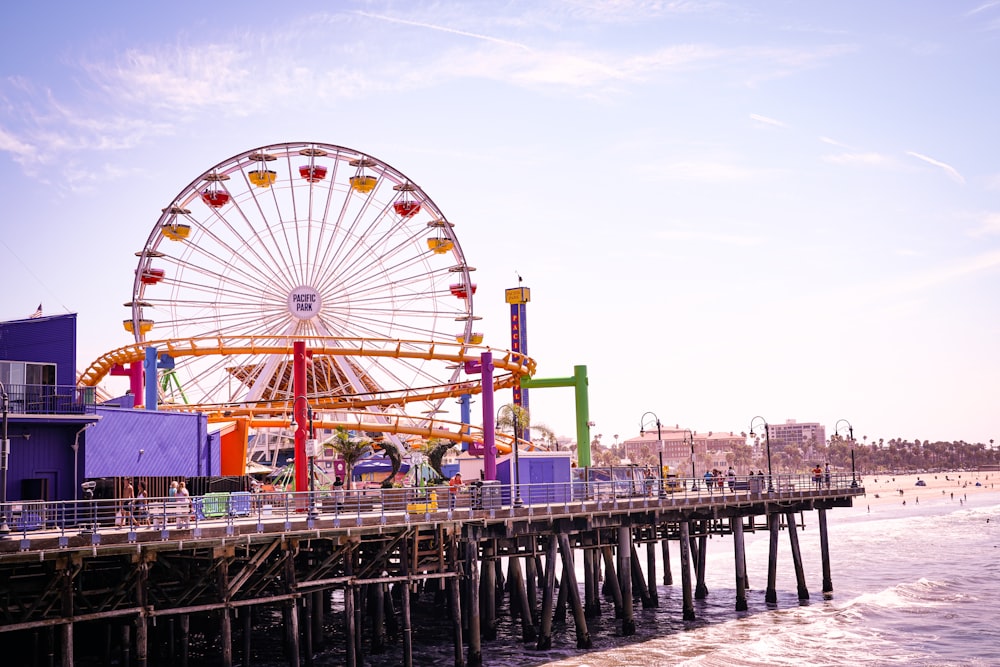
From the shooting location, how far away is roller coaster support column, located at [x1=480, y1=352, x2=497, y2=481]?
4269 cm

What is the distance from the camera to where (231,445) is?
44156 mm

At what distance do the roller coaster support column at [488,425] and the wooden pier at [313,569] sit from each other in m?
3.19

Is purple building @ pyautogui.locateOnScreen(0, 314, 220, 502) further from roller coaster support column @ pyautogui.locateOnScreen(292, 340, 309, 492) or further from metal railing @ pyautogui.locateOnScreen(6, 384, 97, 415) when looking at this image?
roller coaster support column @ pyautogui.locateOnScreen(292, 340, 309, 492)

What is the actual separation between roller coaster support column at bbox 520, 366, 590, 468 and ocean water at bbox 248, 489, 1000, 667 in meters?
9.14

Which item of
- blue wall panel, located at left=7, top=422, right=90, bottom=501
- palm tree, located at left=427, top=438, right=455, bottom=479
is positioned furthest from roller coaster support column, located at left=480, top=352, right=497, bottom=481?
blue wall panel, located at left=7, top=422, right=90, bottom=501

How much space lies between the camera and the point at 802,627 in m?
42.5

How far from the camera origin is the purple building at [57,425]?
106 ft

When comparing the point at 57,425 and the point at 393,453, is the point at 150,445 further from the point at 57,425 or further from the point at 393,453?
the point at 393,453

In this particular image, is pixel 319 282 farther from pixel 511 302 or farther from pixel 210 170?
pixel 511 302

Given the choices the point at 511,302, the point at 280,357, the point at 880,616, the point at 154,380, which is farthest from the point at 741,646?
the point at 511,302

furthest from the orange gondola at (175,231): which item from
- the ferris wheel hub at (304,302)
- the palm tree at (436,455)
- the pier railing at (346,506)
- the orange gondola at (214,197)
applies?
the pier railing at (346,506)

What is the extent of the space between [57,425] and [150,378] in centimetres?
1234

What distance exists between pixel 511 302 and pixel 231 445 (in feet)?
219

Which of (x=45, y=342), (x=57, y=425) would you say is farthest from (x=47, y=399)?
(x=45, y=342)
